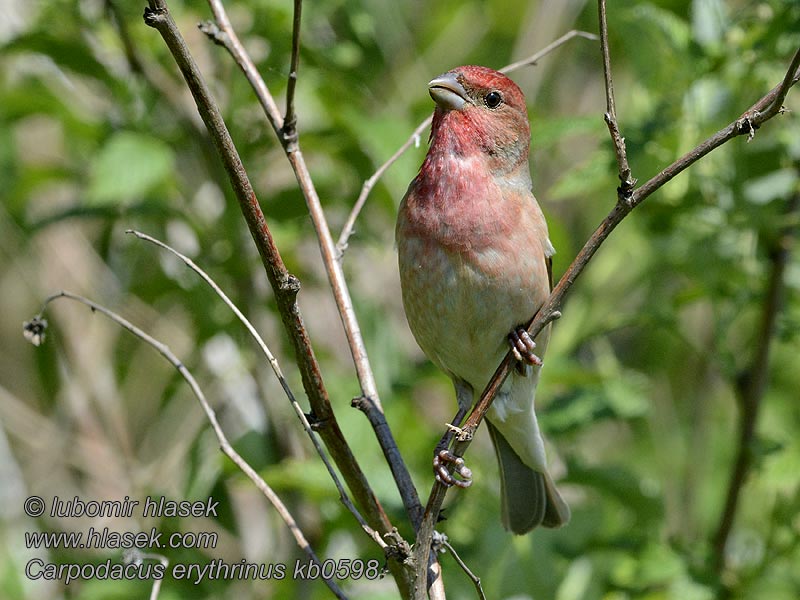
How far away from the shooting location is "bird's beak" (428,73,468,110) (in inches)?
150

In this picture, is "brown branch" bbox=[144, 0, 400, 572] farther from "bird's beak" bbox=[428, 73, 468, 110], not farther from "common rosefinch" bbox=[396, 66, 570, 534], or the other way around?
"bird's beak" bbox=[428, 73, 468, 110]

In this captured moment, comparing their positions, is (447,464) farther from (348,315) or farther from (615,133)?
(615,133)

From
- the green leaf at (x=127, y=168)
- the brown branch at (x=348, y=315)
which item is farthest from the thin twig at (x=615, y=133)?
the green leaf at (x=127, y=168)

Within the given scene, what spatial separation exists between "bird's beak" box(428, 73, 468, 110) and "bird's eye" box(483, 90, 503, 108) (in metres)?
0.08

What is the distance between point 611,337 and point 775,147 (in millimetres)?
3764

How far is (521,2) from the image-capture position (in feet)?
23.5

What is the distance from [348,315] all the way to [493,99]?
1319 mm

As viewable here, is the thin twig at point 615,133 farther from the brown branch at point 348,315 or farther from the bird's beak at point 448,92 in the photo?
the bird's beak at point 448,92

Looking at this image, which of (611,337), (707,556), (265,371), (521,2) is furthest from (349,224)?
(611,337)

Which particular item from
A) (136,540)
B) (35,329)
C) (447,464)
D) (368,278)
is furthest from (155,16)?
(368,278)

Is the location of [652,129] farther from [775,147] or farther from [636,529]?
[636,529]

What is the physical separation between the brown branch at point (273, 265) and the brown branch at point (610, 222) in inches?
6.5

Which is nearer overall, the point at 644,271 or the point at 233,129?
the point at 233,129

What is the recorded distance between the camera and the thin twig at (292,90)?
9.30 feet
